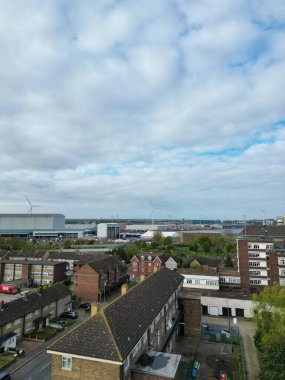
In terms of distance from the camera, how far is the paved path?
31.2m

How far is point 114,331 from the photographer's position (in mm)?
21094

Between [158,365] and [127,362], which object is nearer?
[127,362]

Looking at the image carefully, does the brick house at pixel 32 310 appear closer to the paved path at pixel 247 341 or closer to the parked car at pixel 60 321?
the parked car at pixel 60 321

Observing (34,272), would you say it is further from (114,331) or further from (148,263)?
(114,331)

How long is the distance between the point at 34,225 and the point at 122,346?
188m

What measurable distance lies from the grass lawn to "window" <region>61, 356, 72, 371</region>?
49.4 feet

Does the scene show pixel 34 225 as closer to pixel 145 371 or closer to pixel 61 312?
pixel 61 312

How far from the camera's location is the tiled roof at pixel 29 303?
37.3 meters

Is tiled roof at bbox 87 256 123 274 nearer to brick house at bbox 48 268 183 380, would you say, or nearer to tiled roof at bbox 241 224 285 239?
brick house at bbox 48 268 183 380

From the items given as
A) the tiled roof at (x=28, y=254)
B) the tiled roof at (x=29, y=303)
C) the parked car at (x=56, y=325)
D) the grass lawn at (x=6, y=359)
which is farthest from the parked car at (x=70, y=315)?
the tiled roof at (x=28, y=254)

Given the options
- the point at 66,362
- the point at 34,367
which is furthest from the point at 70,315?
the point at 66,362

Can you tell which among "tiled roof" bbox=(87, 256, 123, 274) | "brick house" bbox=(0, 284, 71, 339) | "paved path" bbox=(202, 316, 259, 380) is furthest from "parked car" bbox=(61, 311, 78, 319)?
"paved path" bbox=(202, 316, 259, 380)

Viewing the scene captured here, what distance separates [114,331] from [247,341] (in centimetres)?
2663

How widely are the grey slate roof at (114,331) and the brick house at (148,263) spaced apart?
51533 mm
